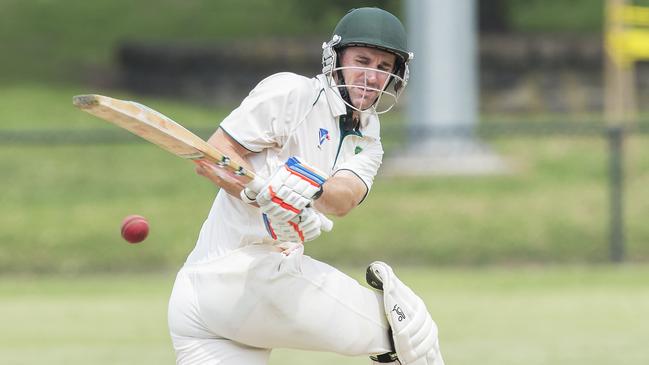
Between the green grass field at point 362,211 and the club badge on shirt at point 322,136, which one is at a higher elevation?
the green grass field at point 362,211

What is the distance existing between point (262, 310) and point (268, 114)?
2.13 ft

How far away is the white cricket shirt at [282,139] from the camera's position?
4.37 m

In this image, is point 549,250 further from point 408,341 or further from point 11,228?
point 408,341

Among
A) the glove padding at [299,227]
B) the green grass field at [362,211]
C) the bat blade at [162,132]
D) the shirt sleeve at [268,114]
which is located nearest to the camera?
the bat blade at [162,132]

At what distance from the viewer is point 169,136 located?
166 inches

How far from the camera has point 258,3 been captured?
79.0 feet

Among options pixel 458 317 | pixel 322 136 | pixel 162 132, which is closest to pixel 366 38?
pixel 322 136

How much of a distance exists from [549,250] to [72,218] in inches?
180

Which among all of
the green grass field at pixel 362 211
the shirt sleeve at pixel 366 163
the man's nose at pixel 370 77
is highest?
the green grass field at pixel 362 211

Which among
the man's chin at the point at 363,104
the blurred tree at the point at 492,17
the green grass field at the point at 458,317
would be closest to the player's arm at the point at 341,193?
the man's chin at the point at 363,104

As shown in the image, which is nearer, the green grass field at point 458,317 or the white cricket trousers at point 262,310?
the white cricket trousers at point 262,310

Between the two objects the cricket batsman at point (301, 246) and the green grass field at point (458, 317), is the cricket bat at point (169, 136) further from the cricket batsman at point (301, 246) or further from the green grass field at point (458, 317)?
the green grass field at point (458, 317)

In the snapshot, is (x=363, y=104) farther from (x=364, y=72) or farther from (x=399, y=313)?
(x=399, y=313)

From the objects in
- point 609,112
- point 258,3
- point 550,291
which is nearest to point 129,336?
point 550,291
